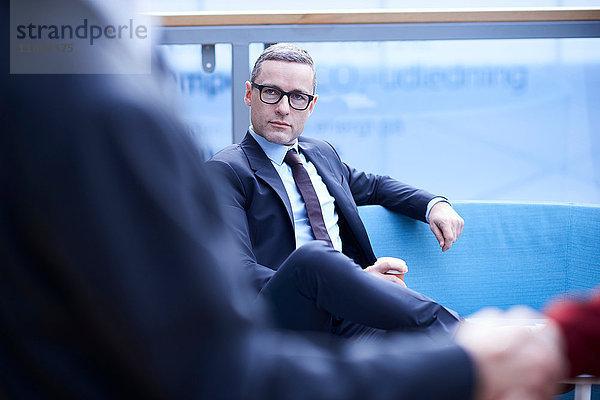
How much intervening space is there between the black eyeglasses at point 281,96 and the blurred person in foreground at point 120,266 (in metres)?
1.92

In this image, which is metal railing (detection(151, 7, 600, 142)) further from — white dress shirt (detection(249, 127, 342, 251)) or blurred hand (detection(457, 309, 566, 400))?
blurred hand (detection(457, 309, 566, 400))

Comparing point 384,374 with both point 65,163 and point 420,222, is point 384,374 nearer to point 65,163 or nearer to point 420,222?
point 65,163

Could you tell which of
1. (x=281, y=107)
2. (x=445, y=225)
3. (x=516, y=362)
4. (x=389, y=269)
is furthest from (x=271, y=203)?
(x=516, y=362)

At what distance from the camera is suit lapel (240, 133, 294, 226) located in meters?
2.21

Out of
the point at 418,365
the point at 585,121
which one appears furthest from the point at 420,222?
the point at 418,365

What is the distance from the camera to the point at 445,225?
2.29 m

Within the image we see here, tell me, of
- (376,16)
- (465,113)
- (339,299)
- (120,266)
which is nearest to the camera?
(120,266)

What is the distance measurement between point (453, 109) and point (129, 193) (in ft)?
9.97

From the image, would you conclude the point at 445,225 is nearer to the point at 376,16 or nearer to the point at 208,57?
the point at 376,16

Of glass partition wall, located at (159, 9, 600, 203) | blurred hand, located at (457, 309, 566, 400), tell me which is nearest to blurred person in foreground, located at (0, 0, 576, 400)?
blurred hand, located at (457, 309, 566, 400)

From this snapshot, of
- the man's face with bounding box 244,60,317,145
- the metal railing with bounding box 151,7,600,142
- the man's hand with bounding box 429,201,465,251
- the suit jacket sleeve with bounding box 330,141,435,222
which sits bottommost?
the man's hand with bounding box 429,201,465,251

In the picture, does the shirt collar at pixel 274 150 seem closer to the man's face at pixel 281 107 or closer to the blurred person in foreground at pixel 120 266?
the man's face at pixel 281 107

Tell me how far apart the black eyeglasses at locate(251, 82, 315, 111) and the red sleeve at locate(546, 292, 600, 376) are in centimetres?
193

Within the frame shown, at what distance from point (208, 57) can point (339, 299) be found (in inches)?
71.0
